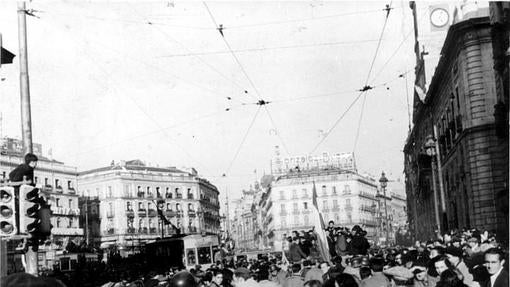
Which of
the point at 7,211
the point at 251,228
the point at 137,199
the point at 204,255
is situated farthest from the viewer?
the point at 251,228

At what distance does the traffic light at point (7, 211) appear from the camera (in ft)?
24.8

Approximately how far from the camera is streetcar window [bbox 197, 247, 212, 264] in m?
35.1

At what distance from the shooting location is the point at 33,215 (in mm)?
8062

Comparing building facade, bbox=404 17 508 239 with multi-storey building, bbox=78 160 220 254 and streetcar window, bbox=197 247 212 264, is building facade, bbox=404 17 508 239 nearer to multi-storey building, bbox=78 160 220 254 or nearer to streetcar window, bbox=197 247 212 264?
streetcar window, bbox=197 247 212 264

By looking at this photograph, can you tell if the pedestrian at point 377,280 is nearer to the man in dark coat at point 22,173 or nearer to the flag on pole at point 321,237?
the man in dark coat at point 22,173

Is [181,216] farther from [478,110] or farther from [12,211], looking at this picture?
[12,211]

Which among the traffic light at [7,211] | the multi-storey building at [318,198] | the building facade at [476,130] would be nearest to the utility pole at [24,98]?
the traffic light at [7,211]

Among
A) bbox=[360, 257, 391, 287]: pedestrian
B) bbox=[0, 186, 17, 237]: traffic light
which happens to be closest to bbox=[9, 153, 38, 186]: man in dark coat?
bbox=[0, 186, 17, 237]: traffic light

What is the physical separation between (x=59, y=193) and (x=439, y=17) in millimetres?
43560

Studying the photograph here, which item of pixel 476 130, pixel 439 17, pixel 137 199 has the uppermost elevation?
pixel 439 17

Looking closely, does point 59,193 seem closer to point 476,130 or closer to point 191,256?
point 191,256

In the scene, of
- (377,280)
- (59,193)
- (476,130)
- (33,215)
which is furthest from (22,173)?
(59,193)

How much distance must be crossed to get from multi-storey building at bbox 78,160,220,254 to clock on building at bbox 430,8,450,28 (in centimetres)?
4302

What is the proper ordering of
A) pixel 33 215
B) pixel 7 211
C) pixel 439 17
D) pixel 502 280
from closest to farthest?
pixel 502 280 → pixel 7 211 → pixel 33 215 → pixel 439 17
